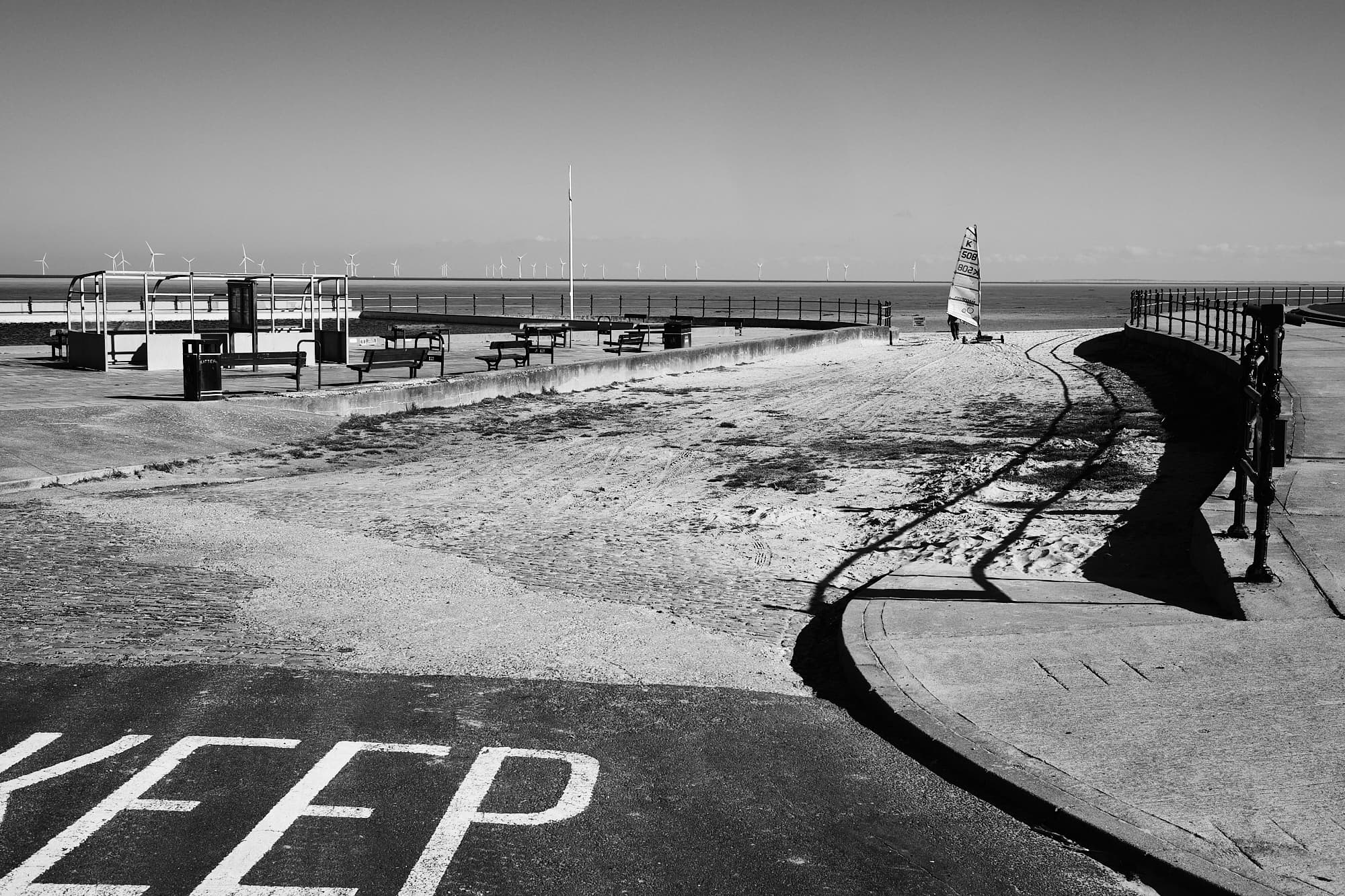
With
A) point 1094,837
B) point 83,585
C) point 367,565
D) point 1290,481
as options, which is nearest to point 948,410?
A: point 1290,481

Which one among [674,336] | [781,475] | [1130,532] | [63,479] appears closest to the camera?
[1130,532]

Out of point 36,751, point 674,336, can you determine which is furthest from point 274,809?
point 674,336

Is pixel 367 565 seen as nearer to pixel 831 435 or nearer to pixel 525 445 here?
pixel 525 445

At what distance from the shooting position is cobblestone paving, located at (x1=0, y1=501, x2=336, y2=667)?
680 cm

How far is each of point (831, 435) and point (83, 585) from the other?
36.9 feet

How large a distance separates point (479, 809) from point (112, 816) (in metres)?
1.35

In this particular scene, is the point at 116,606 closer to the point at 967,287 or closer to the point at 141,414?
the point at 141,414

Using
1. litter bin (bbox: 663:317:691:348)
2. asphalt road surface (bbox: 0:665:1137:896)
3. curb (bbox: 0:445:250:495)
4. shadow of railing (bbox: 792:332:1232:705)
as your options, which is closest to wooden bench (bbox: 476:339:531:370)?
litter bin (bbox: 663:317:691:348)

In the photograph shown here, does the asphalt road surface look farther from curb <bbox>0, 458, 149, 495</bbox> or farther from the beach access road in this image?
curb <bbox>0, 458, 149, 495</bbox>

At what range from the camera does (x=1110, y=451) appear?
50.8 ft

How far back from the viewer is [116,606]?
779cm

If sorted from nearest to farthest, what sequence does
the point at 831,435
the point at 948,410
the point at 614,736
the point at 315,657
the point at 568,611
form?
the point at 614,736
the point at 315,657
the point at 568,611
the point at 831,435
the point at 948,410

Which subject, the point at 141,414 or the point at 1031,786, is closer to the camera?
the point at 1031,786

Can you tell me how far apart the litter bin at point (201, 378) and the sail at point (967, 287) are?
34.7 m
